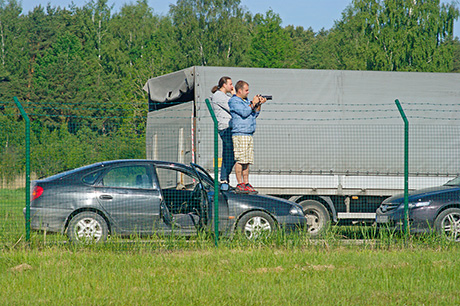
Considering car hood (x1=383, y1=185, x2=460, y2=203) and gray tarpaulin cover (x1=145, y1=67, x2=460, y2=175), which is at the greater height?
gray tarpaulin cover (x1=145, y1=67, x2=460, y2=175)

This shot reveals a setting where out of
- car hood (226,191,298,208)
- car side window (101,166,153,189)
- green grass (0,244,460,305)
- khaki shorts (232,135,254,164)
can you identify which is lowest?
green grass (0,244,460,305)

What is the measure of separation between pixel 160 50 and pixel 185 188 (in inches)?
1989

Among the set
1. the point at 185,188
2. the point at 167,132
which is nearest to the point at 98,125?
the point at 185,188

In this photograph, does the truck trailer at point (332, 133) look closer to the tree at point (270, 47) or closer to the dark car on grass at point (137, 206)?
the dark car on grass at point (137, 206)

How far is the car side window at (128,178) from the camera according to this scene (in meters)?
9.23

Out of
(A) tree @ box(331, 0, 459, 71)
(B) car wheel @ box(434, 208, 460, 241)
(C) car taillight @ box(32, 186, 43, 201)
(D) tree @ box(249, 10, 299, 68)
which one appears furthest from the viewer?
(D) tree @ box(249, 10, 299, 68)

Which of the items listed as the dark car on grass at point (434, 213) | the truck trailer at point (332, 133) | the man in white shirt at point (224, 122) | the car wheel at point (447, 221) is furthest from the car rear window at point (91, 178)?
the car wheel at point (447, 221)

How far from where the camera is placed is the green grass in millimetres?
6250

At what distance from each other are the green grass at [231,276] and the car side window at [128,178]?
3.47 feet

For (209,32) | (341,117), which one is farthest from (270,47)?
(341,117)

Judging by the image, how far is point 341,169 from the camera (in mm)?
12102

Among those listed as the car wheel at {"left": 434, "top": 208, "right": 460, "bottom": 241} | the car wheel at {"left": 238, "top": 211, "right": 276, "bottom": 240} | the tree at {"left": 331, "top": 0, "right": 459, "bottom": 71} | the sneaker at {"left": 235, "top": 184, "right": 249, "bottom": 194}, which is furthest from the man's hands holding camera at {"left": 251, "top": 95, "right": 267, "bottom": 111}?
the tree at {"left": 331, "top": 0, "right": 459, "bottom": 71}

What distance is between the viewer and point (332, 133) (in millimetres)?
12133

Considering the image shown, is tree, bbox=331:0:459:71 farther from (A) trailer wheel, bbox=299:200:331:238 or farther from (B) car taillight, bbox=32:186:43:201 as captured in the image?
(B) car taillight, bbox=32:186:43:201
